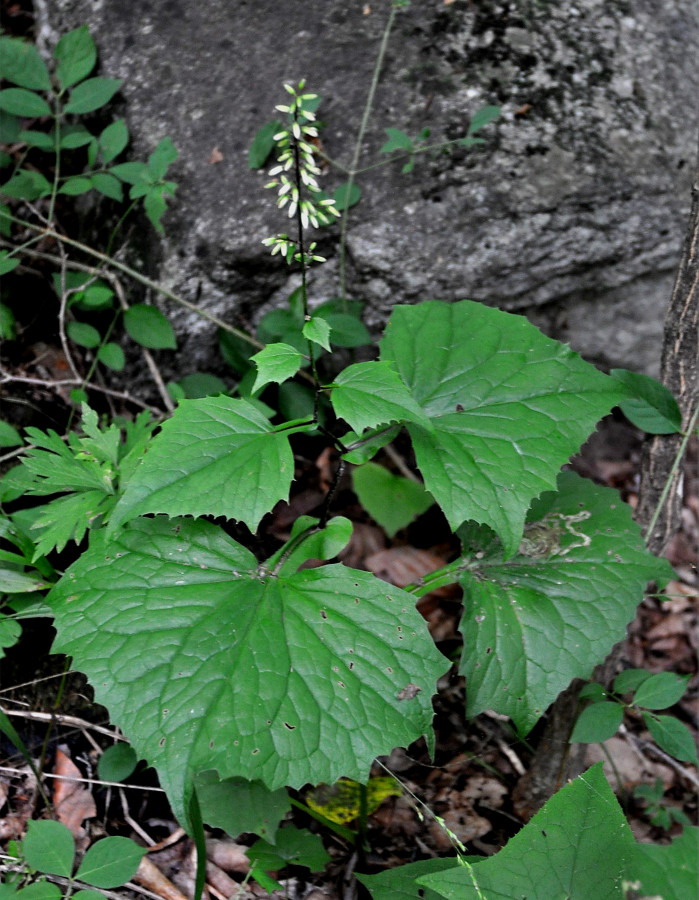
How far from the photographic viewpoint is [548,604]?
1.90m

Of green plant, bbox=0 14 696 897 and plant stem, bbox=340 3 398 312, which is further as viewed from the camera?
plant stem, bbox=340 3 398 312

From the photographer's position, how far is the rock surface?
260cm

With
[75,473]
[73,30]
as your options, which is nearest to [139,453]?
[75,473]

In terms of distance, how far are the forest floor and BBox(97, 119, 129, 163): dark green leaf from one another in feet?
4.23

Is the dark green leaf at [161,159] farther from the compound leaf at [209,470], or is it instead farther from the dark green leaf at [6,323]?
the compound leaf at [209,470]

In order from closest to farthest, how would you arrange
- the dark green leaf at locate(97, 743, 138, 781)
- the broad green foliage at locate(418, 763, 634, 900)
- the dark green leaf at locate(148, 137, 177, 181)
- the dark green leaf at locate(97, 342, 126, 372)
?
the broad green foliage at locate(418, 763, 634, 900)
the dark green leaf at locate(97, 743, 138, 781)
the dark green leaf at locate(148, 137, 177, 181)
the dark green leaf at locate(97, 342, 126, 372)

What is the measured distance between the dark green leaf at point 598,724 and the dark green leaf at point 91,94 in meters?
2.60

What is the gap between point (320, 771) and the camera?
4.90 feet

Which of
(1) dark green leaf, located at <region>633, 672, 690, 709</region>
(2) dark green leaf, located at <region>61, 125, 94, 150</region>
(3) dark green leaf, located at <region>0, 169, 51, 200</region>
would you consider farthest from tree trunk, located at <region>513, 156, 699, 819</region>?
(3) dark green leaf, located at <region>0, 169, 51, 200</region>

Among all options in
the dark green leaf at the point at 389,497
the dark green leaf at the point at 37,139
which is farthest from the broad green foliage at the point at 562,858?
the dark green leaf at the point at 37,139

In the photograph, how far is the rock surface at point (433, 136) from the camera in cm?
260

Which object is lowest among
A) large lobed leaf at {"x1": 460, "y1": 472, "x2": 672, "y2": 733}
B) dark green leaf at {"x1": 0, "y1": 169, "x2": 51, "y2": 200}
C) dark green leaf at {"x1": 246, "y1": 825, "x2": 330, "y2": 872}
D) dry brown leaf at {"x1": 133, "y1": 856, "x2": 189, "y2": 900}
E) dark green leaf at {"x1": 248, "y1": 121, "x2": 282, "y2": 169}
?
dry brown leaf at {"x1": 133, "y1": 856, "x2": 189, "y2": 900}

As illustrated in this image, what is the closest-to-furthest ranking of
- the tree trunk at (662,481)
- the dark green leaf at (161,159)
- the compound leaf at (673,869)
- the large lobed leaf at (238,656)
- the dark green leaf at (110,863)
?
1. the compound leaf at (673,869)
2. the large lobed leaf at (238,656)
3. the dark green leaf at (110,863)
4. the tree trunk at (662,481)
5. the dark green leaf at (161,159)

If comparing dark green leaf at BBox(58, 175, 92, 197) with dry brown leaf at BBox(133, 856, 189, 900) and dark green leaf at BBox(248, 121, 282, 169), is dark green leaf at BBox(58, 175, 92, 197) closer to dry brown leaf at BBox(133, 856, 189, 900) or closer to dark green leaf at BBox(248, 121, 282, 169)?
dark green leaf at BBox(248, 121, 282, 169)
